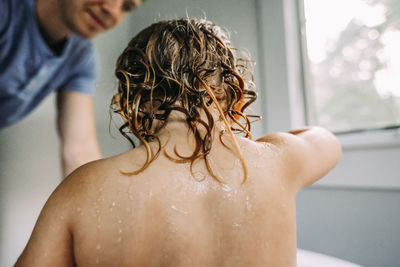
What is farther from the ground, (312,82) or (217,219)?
(312,82)

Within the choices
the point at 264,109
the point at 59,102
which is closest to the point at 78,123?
the point at 59,102

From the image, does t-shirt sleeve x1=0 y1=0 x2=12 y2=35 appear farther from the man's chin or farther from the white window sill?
the white window sill

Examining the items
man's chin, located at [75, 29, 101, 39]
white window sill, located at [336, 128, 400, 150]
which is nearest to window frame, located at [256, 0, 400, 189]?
white window sill, located at [336, 128, 400, 150]

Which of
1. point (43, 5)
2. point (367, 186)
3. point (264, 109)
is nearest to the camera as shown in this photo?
point (43, 5)

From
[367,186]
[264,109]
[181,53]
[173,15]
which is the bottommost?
[367,186]

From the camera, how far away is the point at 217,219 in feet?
1.62

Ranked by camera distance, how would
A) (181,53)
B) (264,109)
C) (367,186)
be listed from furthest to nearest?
(264,109)
(367,186)
(181,53)

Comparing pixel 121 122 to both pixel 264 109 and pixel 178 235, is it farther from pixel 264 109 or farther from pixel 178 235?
pixel 264 109

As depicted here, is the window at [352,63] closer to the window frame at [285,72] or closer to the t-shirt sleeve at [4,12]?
the window frame at [285,72]

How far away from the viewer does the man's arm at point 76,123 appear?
0.76m

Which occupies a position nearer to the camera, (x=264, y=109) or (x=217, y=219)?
(x=217, y=219)

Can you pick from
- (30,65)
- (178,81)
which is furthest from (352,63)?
(30,65)

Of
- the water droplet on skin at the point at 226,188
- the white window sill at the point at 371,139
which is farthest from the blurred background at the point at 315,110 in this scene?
the water droplet on skin at the point at 226,188

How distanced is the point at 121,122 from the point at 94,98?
0.36 ft
